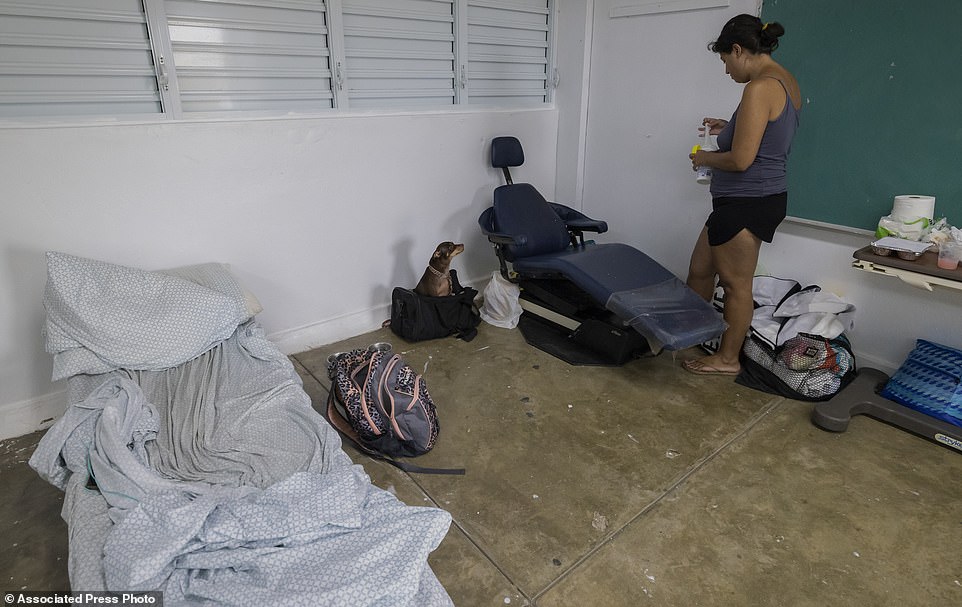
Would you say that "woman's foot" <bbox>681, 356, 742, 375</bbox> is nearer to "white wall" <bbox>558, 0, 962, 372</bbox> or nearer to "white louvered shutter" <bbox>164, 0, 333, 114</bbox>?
"white wall" <bbox>558, 0, 962, 372</bbox>

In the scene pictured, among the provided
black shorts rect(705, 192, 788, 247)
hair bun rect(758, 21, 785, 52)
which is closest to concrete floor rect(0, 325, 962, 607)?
black shorts rect(705, 192, 788, 247)

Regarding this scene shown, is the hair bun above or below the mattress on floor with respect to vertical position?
above

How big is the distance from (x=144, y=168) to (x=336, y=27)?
1167 mm

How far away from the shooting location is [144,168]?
8.30 ft

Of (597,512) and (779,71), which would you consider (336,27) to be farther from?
(597,512)

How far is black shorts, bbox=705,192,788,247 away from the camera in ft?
8.63

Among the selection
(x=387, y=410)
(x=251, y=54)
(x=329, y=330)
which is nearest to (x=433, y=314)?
(x=329, y=330)

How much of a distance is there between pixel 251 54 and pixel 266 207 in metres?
0.73

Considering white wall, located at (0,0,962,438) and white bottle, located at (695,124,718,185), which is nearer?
white wall, located at (0,0,962,438)

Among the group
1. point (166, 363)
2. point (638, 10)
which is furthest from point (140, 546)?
point (638, 10)

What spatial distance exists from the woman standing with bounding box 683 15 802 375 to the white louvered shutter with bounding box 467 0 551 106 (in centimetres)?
139

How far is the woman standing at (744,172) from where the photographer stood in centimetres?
240

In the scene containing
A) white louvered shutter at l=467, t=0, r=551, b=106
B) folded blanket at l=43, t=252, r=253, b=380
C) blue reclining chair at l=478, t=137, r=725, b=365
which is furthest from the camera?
white louvered shutter at l=467, t=0, r=551, b=106

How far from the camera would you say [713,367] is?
9.68 feet
